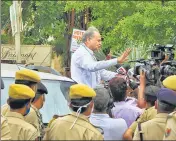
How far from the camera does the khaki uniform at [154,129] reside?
5633 millimetres

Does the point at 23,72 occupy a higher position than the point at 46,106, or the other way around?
the point at 23,72

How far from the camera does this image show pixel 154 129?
18.5ft

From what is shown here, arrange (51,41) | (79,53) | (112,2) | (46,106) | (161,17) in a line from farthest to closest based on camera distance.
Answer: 1. (51,41)
2. (112,2)
3. (161,17)
4. (79,53)
5. (46,106)

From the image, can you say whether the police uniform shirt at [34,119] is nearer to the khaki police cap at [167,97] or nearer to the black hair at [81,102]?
the black hair at [81,102]

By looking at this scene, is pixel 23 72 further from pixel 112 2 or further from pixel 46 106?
pixel 112 2

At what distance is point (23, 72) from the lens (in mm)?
6312

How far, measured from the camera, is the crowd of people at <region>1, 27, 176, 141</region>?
5.32 meters

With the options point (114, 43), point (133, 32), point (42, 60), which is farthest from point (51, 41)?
point (42, 60)

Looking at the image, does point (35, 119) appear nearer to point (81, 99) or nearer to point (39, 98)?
point (39, 98)

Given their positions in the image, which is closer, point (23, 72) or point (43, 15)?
point (23, 72)

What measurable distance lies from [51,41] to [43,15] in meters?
1.92

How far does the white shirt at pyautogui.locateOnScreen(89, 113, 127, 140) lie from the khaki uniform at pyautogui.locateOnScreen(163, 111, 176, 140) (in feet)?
1.55

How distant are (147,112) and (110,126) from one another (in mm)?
728

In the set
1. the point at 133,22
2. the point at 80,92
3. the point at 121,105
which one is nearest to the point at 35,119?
the point at 80,92
